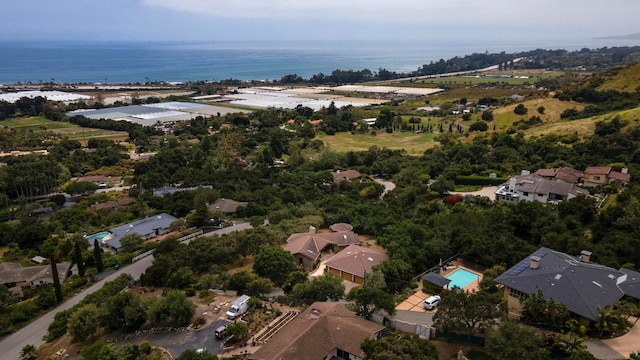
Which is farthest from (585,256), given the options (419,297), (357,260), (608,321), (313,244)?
(313,244)

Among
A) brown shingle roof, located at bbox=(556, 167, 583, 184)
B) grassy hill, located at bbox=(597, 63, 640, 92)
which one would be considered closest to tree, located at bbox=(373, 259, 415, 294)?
brown shingle roof, located at bbox=(556, 167, 583, 184)

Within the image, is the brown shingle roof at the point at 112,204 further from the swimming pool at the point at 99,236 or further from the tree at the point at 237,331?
the tree at the point at 237,331

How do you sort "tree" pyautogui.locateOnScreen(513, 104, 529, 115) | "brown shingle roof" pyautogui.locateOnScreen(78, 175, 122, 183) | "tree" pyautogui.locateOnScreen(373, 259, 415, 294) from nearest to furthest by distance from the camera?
"tree" pyautogui.locateOnScreen(373, 259, 415, 294)
"brown shingle roof" pyautogui.locateOnScreen(78, 175, 122, 183)
"tree" pyautogui.locateOnScreen(513, 104, 529, 115)

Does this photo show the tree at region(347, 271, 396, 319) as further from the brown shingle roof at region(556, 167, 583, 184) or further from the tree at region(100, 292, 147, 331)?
the brown shingle roof at region(556, 167, 583, 184)

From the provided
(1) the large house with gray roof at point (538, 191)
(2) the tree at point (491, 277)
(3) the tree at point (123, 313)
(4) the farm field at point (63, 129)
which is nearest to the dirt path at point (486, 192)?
(1) the large house with gray roof at point (538, 191)

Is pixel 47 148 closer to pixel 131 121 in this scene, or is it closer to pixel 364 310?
pixel 131 121

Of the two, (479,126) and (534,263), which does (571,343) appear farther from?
(479,126)
